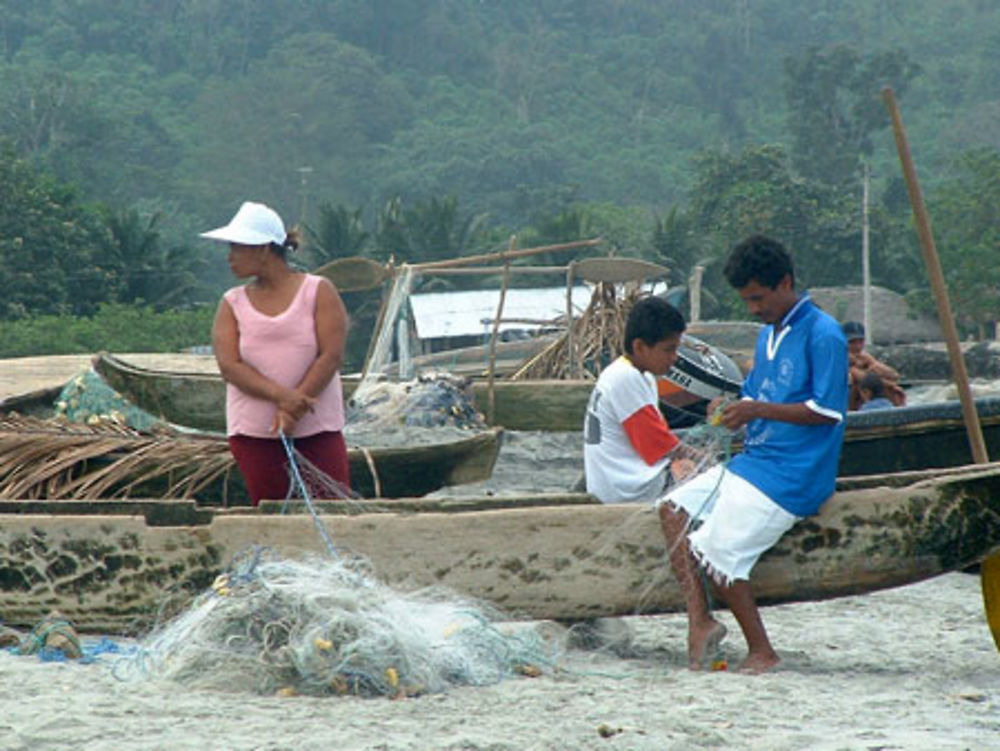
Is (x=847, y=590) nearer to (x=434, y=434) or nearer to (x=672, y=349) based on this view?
(x=672, y=349)

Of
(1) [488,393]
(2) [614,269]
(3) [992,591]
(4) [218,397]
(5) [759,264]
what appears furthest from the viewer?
(2) [614,269]

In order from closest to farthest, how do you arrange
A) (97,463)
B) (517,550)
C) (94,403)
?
(517,550) → (97,463) → (94,403)

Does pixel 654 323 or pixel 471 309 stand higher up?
pixel 654 323

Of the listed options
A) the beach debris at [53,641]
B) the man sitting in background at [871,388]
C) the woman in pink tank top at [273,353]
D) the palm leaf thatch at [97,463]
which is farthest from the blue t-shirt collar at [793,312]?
the man sitting in background at [871,388]

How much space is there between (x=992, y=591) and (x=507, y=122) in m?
66.0

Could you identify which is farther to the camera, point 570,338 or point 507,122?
point 507,122

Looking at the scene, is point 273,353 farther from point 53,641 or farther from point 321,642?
point 321,642

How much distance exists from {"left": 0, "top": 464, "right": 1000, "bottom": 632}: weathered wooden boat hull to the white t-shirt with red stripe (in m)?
0.21

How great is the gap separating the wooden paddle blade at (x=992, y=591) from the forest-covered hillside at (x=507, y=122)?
27614 millimetres

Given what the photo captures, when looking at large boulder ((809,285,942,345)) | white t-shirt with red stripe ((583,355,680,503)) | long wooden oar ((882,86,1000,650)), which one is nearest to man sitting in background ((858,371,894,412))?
long wooden oar ((882,86,1000,650))

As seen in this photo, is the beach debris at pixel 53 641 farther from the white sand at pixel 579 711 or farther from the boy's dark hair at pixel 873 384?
→ the boy's dark hair at pixel 873 384

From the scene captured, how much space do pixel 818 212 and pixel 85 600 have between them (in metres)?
33.7

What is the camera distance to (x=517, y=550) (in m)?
5.21

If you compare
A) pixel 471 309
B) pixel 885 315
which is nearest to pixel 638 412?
pixel 471 309
